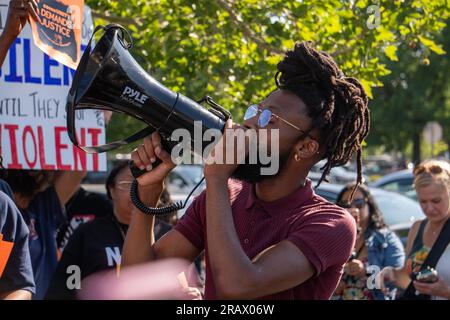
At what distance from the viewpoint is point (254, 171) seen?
2.22 metres

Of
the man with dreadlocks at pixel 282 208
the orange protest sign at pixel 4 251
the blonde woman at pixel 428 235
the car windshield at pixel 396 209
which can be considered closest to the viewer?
the man with dreadlocks at pixel 282 208

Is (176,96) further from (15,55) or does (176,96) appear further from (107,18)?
(107,18)

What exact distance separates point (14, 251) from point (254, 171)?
3.21 ft

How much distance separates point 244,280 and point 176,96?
656 mm

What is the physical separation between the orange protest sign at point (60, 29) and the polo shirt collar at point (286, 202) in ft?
4.42

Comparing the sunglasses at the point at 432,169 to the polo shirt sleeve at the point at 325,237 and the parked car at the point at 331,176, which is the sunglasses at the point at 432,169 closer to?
the parked car at the point at 331,176

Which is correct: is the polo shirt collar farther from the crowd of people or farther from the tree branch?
the tree branch

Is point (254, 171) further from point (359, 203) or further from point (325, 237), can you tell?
point (359, 203)

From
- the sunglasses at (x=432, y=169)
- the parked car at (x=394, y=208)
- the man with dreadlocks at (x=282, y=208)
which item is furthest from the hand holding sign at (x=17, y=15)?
the parked car at (x=394, y=208)

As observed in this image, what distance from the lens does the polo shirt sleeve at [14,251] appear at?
2.46 meters

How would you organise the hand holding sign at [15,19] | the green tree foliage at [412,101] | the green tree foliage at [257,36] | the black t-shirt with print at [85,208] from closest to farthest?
1. the hand holding sign at [15,19]
2. the green tree foliage at [257,36]
3. the black t-shirt with print at [85,208]
4. the green tree foliage at [412,101]

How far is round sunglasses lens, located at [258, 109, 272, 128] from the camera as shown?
7.20ft

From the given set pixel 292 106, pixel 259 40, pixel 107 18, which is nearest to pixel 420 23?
pixel 259 40

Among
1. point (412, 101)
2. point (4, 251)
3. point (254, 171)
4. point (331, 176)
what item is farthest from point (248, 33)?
point (412, 101)
